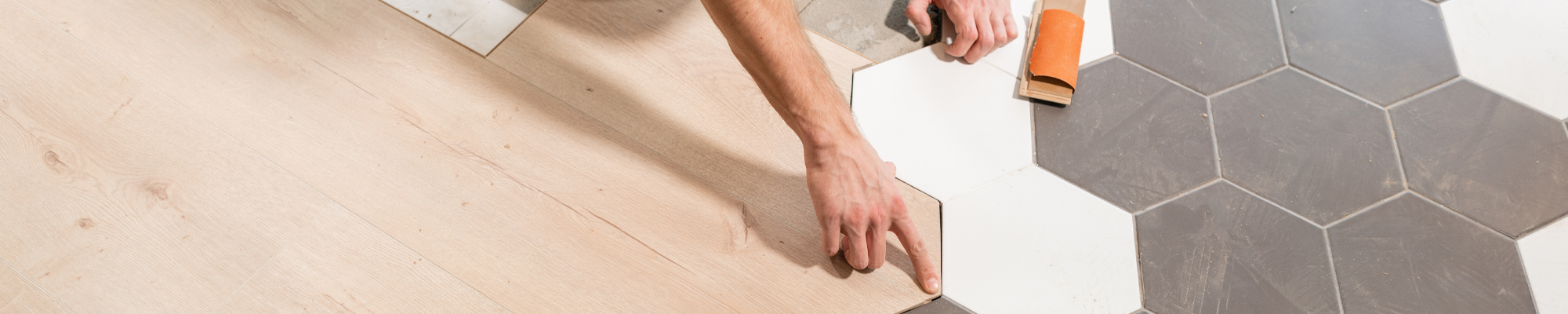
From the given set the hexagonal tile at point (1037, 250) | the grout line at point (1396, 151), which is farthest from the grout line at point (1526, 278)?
the hexagonal tile at point (1037, 250)

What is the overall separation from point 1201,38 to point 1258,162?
25 cm

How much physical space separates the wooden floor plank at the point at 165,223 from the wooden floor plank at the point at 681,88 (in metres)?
0.35

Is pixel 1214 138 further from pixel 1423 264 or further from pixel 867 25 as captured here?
pixel 867 25

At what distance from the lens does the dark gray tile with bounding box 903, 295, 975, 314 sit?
0.96 m

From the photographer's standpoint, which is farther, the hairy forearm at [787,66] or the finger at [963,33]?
the finger at [963,33]

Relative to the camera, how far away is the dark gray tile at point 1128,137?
107cm

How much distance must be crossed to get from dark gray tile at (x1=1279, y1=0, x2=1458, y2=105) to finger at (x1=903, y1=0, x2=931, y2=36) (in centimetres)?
65

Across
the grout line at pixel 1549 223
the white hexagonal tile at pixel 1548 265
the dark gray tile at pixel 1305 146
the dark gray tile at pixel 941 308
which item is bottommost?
the dark gray tile at pixel 941 308

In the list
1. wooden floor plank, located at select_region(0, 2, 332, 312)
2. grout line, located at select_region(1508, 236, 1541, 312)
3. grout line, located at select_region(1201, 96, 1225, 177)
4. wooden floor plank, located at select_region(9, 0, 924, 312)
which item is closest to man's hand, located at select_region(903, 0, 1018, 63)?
grout line, located at select_region(1201, 96, 1225, 177)

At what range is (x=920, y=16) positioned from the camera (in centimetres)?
118

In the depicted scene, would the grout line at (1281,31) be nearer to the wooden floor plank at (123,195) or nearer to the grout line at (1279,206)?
the grout line at (1279,206)

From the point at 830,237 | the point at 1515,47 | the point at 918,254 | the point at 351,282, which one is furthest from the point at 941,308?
the point at 1515,47

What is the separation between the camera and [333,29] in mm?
1144

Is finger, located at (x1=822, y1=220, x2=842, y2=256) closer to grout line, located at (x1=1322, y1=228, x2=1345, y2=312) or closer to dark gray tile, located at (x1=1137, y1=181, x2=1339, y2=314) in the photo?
dark gray tile, located at (x1=1137, y1=181, x2=1339, y2=314)
